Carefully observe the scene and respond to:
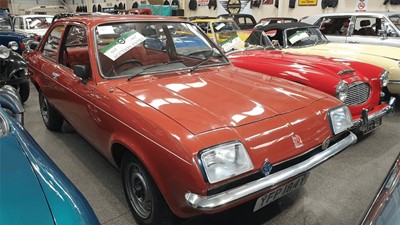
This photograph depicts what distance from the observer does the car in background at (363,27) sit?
6469 millimetres

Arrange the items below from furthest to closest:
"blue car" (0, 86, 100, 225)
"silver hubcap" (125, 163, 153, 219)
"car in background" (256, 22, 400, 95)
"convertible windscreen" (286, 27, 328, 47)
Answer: "convertible windscreen" (286, 27, 328, 47) → "car in background" (256, 22, 400, 95) → "silver hubcap" (125, 163, 153, 219) → "blue car" (0, 86, 100, 225)

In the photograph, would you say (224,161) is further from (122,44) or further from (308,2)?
(308,2)

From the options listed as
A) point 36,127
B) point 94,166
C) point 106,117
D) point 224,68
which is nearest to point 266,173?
point 106,117

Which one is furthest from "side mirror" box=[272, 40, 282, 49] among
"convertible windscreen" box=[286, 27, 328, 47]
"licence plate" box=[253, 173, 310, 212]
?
"licence plate" box=[253, 173, 310, 212]

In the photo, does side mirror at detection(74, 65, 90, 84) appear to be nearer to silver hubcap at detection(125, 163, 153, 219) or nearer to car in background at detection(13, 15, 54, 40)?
silver hubcap at detection(125, 163, 153, 219)

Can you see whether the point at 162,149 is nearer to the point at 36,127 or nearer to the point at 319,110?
the point at 319,110

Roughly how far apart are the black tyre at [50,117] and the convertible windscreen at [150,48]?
5.20 feet

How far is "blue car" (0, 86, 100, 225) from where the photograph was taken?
1108 mm

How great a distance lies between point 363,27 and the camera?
23.7 feet

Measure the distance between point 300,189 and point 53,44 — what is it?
9.70 feet

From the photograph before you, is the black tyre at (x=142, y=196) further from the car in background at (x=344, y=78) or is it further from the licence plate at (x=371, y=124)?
the licence plate at (x=371, y=124)

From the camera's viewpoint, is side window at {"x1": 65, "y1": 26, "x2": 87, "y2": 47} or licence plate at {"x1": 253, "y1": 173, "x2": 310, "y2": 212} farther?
side window at {"x1": 65, "y1": 26, "x2": 87, "y2": 47}

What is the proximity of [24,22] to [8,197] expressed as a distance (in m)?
9.82

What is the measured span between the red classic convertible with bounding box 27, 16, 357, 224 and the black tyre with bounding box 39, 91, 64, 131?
1.96 ft
